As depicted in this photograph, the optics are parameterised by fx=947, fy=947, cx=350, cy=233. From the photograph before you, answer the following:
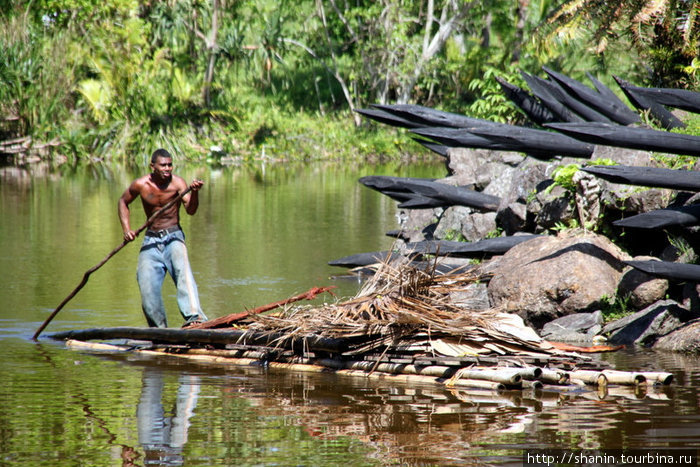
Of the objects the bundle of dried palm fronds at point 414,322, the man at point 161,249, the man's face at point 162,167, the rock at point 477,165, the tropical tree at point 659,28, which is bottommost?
the bundle of dried palm fronds at point 414,322

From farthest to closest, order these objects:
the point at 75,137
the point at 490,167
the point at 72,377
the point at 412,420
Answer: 1. the point at 75,137
2. the point at 490,167
3. the point at 72,377
4. the point at 412,420

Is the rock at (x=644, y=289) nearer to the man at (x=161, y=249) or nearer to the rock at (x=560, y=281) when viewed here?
the rock at (x=560, y=281)

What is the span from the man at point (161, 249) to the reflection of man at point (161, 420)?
1217 mm

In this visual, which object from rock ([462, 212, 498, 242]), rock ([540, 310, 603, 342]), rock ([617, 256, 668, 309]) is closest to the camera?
rock ([540, 310, 603, 342])

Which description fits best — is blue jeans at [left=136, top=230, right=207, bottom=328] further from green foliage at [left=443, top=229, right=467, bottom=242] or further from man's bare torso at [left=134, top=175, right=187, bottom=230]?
green foliage at [left=443, top=229, right=467, bottom=242]

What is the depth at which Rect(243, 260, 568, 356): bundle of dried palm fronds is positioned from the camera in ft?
23.7

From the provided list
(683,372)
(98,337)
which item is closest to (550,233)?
(683,372)

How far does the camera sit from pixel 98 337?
30.0 ft

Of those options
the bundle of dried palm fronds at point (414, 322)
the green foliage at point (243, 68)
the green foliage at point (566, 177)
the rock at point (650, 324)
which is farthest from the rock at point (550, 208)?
the green foliage at point (243, 68)

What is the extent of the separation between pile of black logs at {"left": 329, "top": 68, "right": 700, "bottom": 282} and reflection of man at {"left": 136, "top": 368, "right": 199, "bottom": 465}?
6.49 ft

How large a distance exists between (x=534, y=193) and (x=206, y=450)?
747cm

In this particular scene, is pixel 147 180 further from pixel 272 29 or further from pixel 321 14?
pixel 321 14

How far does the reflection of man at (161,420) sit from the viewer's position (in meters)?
5.79

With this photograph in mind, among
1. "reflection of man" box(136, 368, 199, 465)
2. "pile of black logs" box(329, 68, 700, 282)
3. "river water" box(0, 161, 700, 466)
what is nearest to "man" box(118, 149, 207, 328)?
"river water" box(0, 161, 700, 466)
